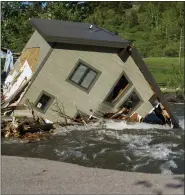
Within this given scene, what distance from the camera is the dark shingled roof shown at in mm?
17312

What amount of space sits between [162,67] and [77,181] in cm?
2590

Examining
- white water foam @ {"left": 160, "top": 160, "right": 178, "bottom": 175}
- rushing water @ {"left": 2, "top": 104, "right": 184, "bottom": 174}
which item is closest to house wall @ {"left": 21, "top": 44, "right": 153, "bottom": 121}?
rushing water @ {"left": 2, "top": 104, "right": 184, "bottom": 174}

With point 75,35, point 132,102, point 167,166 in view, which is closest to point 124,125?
point 132,102

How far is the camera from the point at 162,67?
33.8 meters

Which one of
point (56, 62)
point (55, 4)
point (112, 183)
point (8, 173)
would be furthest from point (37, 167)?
point (55, 4)

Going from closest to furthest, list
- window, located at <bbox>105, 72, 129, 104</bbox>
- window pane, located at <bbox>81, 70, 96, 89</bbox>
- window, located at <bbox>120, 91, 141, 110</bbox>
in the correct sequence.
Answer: window pane, located at <bbox>81, 70, 96, 89</bbox>
window, located at <bbox>105, 72, 129, 104</bbox>
window, located at <bbox>120, 91, 141, 110</bbox>

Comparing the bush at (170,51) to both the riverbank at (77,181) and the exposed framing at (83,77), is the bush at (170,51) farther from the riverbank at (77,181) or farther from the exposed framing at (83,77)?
the riverbank at (77,181)

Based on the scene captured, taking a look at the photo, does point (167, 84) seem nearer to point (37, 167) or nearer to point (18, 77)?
point (18, 77)

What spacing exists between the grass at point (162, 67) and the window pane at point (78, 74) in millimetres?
13197

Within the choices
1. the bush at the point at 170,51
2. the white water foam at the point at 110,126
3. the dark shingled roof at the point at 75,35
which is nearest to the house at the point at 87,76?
the dark shingled roof at the point at 75,35

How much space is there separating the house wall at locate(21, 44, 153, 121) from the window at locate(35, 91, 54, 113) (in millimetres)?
165

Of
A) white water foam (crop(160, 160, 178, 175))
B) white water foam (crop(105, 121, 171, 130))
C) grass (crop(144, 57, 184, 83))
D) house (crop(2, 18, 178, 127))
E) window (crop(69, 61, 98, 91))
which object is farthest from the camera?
grass (crop(144, 57, 184, 83))

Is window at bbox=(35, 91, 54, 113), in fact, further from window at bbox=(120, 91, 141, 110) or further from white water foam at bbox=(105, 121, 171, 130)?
window at bbox=(120, 91, 141, 110)

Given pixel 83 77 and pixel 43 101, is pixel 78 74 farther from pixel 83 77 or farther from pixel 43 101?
pixel 43 101
